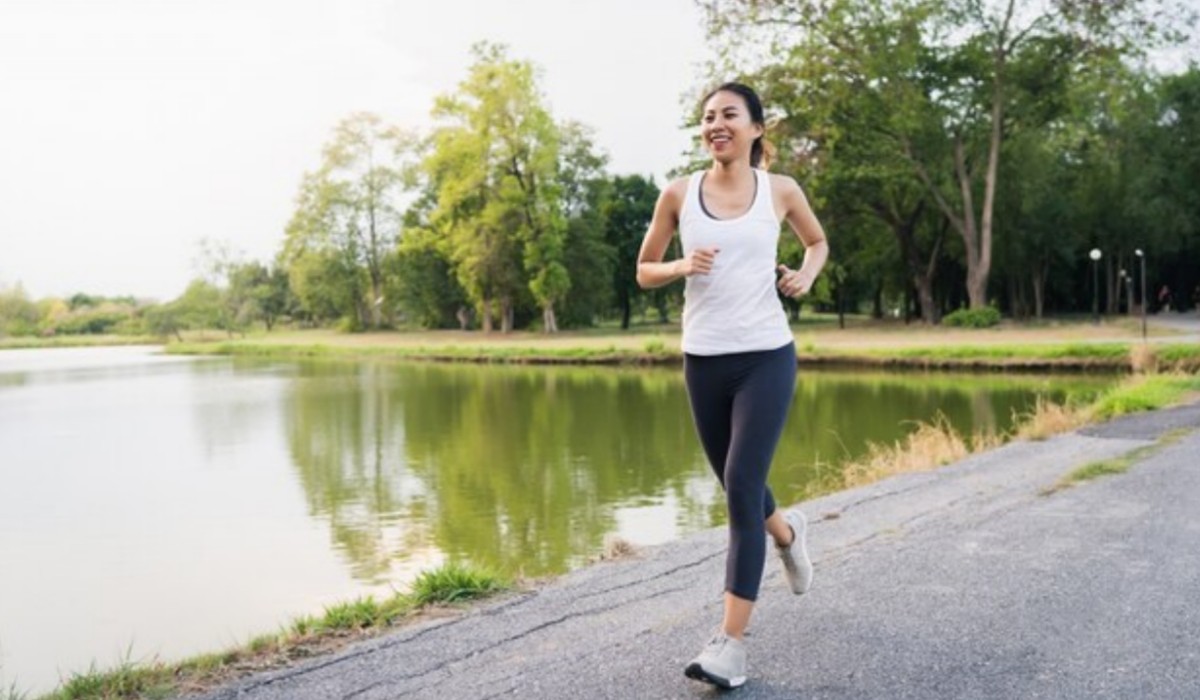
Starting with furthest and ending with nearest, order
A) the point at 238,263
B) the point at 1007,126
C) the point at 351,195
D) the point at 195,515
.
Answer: the point at 238,263 < the point at 351,195 < the point at 1007,126 < the point at 195,515

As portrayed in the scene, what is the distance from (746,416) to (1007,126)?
36.8 meters

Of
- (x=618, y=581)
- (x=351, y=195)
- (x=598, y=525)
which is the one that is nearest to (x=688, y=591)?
(x=618, y=581)

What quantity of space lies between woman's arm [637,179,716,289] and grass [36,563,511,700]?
2.03 metres

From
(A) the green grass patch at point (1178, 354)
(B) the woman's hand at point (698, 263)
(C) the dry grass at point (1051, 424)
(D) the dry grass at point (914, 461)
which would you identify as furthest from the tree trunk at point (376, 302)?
(B) the woman's hand at point (698, 263)

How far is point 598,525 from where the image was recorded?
32.6 feet

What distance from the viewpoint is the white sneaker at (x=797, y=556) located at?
367 centimetres

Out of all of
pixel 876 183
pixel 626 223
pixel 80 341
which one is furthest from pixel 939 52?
pixel 80 341

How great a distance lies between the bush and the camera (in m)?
33.8

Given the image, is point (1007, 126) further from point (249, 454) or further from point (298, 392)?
point (249, 454)

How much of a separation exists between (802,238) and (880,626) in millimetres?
1507

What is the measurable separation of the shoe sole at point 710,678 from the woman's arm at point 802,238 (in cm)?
121

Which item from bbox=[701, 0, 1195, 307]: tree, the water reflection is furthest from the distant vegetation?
the water reflection

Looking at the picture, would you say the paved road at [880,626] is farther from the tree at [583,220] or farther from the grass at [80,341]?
the grass at [80,341]

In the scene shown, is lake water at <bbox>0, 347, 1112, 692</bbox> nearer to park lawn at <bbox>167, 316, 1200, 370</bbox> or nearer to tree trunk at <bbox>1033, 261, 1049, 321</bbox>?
park lawn at <bbox>167, 316, 1200, 370</bbox>
